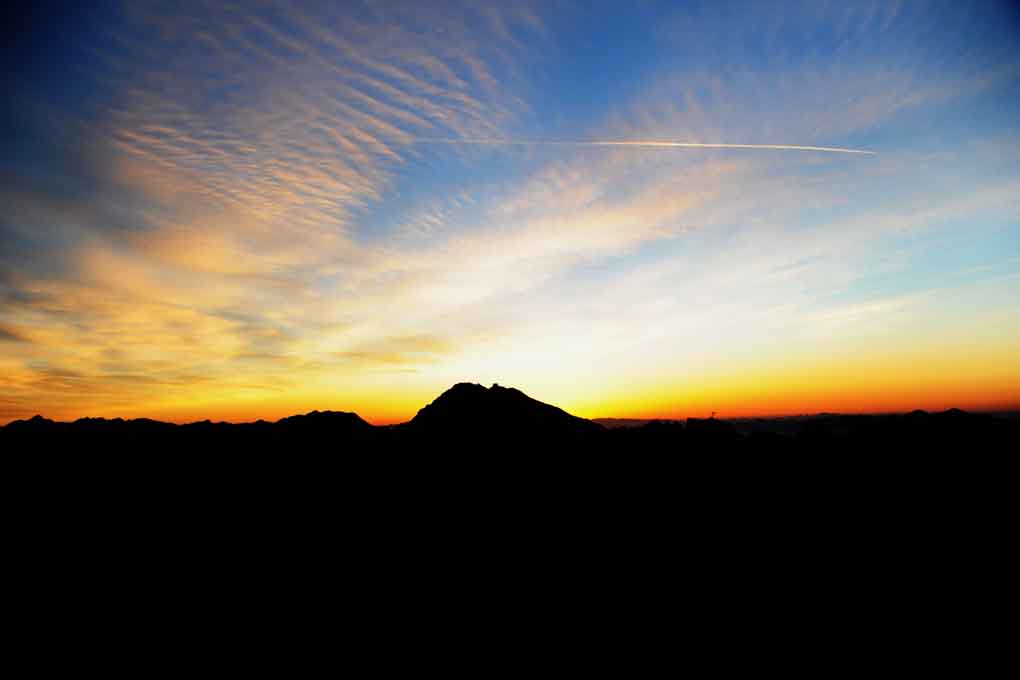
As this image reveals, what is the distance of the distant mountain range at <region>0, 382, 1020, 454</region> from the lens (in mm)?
26031

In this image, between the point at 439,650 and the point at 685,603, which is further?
the point at 685,603

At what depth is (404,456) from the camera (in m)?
25.4

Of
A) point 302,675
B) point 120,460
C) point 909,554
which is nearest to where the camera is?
point 302,675

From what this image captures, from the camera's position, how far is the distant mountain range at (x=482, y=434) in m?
26.0

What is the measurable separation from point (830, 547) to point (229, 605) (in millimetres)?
22208

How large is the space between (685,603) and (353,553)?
1241 cm

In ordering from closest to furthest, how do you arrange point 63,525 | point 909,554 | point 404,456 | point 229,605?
point 229,605, point 909,554, point 63,525, point 404,456

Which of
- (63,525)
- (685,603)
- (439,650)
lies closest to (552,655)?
(439,650)

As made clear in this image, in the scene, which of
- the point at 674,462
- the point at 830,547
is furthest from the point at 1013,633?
the point at 674,462

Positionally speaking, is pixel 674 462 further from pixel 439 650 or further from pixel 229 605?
pixel 229 605

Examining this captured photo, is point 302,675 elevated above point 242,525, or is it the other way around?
point 242,525

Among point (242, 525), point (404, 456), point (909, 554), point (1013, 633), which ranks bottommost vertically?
point (1013, 633)

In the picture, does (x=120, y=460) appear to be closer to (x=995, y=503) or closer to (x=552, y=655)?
(x=552, y=655)

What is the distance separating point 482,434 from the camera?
27703mm
